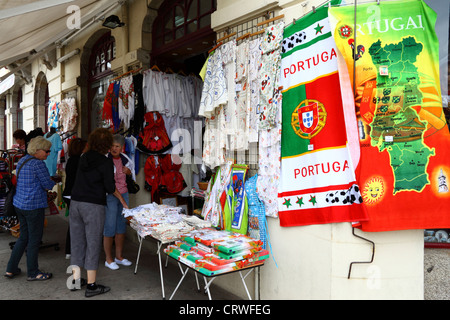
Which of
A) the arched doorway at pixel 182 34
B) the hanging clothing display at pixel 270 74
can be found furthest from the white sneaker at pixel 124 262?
the arched doorway at pixel 182 34

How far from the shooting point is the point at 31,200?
3.96 metres

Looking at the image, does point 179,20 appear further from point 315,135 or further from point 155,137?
point 315,135

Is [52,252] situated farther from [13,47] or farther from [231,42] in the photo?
[231,42]

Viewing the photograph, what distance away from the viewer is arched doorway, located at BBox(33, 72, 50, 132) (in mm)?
10977

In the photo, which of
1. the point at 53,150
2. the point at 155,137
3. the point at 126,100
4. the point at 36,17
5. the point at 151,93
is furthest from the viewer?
the point at 53,150

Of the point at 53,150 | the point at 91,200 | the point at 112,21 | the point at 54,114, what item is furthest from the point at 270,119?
the point at 54,114

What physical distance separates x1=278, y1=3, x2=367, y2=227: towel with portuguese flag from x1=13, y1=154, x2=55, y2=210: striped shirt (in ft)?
9.39

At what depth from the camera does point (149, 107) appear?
5309 mm

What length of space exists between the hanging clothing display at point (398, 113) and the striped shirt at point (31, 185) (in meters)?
3.52

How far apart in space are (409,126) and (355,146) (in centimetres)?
43

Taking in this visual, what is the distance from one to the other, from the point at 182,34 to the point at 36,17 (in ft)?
6.71

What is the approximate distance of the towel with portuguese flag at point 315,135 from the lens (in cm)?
270
